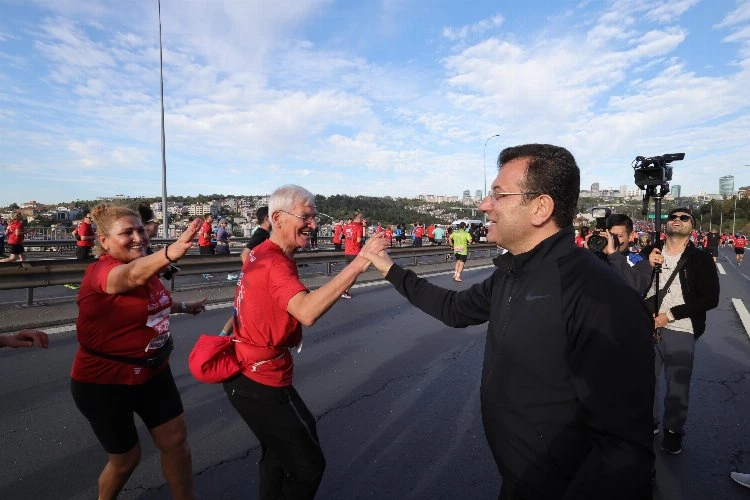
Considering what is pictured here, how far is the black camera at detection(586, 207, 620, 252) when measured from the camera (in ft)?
14.9

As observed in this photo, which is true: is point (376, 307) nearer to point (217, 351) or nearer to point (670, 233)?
point (670, 233)

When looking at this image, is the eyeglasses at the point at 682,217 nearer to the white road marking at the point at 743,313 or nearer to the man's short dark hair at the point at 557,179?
the man's short dark hair at the point at 557,179

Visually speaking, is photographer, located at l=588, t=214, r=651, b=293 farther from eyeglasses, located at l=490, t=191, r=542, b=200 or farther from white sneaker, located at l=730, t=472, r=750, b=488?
eyeglasses, located at l=490, t=191, r=542, b=200

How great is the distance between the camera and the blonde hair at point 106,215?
275cm

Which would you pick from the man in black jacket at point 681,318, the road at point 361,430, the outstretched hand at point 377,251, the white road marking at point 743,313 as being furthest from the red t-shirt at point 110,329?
the white road marking at point 743,313

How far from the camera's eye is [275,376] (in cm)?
246

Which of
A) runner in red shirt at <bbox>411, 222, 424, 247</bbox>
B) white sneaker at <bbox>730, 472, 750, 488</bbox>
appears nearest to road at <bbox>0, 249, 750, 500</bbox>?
white sneaker at <bbox>730, 472, 750, 488</bbox>

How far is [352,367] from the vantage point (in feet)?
19.4

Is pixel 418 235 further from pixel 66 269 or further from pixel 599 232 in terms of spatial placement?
pixel 599 232

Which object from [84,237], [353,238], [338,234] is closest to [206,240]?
[84,237]

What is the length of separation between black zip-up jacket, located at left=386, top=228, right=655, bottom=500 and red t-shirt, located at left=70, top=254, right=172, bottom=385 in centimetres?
196

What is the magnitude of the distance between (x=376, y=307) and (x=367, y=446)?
6.52 meters

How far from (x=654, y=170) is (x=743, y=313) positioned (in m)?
8.34

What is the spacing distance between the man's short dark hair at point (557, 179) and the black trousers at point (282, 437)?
1.58 meters
